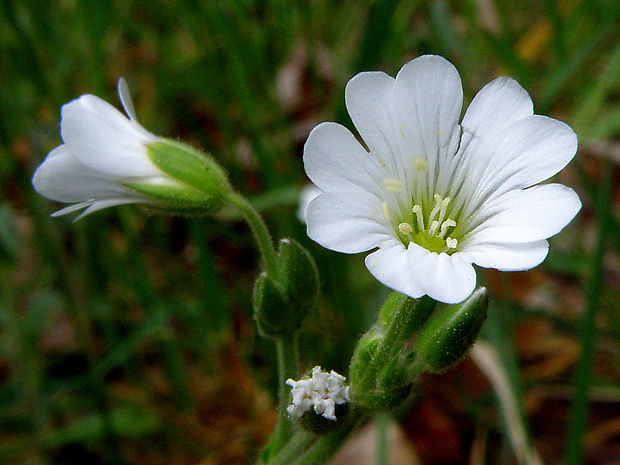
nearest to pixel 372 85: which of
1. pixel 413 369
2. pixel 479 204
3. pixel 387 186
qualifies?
pixel 387 186

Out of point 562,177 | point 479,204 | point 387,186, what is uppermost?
point 387,186

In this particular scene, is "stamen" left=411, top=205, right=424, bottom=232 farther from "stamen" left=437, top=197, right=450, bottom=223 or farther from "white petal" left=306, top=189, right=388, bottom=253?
"white petal" left=306, top=189, right=388, bottom=253

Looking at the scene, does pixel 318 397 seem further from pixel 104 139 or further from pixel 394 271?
pixel 104 139

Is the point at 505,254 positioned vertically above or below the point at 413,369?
above

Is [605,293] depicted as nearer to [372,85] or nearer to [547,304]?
[547,304]

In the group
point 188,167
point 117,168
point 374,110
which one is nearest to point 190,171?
point 188,167

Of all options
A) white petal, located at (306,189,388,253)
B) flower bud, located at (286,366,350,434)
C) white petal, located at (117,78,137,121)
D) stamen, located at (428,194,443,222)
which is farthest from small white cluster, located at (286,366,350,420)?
white petal, located at (117,78,137,121)
